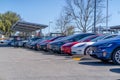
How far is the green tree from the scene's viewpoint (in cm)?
9256

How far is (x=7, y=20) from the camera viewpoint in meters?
92.6

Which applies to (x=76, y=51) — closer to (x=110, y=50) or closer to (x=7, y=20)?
(x=110, y=50)

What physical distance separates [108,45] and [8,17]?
267 feet

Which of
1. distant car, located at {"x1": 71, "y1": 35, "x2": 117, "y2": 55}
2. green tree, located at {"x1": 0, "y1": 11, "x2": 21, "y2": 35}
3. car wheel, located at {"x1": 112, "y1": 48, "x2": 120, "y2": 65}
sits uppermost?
green tree, located at {"x1": 0, "y1": 11, "x2": 21, "y2": 35}

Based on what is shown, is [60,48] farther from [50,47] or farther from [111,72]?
[111,72]

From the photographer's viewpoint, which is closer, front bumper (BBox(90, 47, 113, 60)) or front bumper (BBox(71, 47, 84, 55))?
front bumper (BBox(90, 47, 113, 60))

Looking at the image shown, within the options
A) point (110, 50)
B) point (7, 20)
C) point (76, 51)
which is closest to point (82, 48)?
point (76, 51)

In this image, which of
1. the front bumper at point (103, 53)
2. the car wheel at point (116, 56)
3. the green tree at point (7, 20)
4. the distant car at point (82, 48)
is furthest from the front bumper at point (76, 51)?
the green tree at point (7, 20)

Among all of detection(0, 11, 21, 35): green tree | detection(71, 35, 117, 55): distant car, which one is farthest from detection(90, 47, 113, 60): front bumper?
detection(0, 11, 21, 35): green tree

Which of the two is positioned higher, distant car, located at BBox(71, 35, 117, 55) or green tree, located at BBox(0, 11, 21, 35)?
green tree, located at BBox(0, 11, 21, 35)

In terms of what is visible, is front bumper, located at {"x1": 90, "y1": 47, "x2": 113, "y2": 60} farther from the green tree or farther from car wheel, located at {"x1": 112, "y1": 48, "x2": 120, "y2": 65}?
the green tree

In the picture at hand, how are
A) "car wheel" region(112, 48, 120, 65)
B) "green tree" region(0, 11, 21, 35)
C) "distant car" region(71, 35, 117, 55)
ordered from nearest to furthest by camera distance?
"car wheel" region(112, 48, 120, 65) → "distant car" region(71, 35, 117, 55) → "green tree" region(0, 11, 21, 35)

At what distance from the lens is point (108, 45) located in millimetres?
14172

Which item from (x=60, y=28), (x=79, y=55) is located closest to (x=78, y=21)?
(x=60, y=28)
